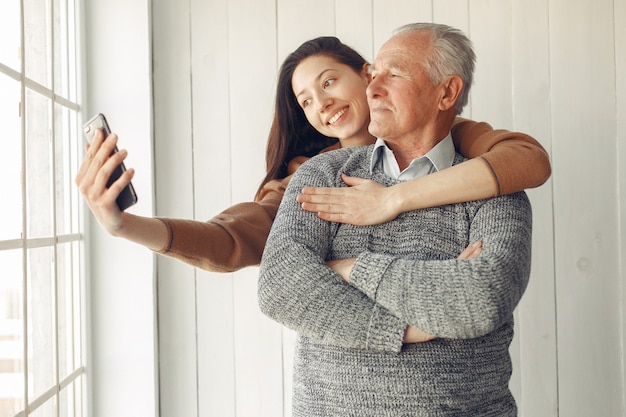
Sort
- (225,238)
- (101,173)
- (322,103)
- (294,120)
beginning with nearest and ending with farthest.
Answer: (101,173) < (225,238) < (322,103) < (294,120)

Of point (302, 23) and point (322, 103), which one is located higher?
point (302, 23)

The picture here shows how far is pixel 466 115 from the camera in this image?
224cm

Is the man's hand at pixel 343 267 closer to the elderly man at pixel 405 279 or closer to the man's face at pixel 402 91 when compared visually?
the elderly man at pixel 405 279

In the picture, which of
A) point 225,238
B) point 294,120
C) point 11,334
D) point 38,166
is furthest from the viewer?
point 294,120

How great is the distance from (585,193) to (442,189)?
1.04 metres

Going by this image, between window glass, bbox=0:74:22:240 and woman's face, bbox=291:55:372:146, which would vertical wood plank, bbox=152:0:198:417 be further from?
window glass, bbox=0:74:22:240

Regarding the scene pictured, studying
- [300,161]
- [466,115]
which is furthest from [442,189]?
[466,115]

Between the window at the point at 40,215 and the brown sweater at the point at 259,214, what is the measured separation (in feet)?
1.19

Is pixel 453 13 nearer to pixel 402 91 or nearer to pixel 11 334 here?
pixel 402 91

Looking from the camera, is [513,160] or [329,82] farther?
[329,82]

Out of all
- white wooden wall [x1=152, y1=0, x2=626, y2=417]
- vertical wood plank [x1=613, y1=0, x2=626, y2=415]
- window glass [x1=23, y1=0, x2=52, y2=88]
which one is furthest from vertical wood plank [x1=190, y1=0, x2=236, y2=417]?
vertical wood plank [x1=613, y1=0, x2=626, y2=415]

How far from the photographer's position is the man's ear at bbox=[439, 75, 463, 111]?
155cm

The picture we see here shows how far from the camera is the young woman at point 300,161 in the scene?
132cm

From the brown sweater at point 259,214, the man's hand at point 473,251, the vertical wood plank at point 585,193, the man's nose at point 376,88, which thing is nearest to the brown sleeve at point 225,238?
the brown sweater at point 259,214
